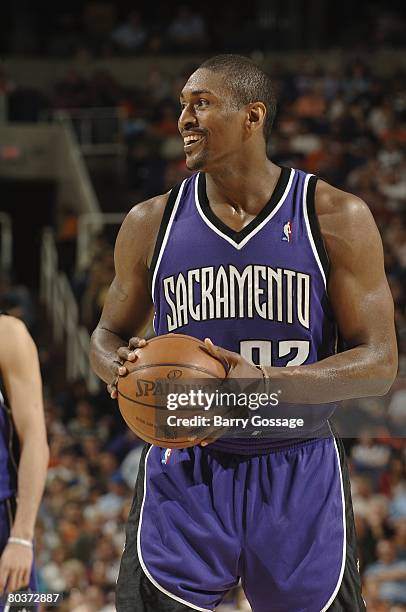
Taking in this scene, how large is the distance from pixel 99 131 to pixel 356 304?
14173mm

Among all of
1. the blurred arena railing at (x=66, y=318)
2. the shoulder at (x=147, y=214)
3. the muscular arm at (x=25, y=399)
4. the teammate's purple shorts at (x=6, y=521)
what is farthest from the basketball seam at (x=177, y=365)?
the blurred arena railing at (x=66, y=318)

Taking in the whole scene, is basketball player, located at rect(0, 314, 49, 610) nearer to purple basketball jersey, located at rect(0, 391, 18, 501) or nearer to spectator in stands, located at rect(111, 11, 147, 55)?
purple basketball jersey, located at rect(0, 391, 18, 501)

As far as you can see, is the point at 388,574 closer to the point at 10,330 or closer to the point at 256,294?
the point at 10,330

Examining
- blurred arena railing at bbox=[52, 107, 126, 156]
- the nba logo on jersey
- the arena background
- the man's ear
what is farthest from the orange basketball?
blurred arena railing at bbox=[52, 107, 126, 156]

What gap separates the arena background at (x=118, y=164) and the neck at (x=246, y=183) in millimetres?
3280

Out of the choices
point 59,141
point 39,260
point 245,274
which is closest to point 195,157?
point 245,274

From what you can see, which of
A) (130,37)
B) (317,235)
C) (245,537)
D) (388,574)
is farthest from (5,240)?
(245,537)

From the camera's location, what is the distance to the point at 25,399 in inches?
155

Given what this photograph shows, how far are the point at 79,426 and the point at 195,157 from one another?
757 cm

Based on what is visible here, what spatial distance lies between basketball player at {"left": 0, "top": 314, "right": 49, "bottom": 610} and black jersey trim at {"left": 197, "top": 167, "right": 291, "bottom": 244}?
0.98 m

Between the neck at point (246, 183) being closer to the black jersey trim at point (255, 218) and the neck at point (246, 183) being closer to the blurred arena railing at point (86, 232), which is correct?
→ the black jersey trim at point (255, 218)

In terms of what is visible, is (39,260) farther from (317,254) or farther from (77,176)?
(317,254)

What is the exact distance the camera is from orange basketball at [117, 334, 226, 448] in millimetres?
2893

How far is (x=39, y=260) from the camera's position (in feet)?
60.8
